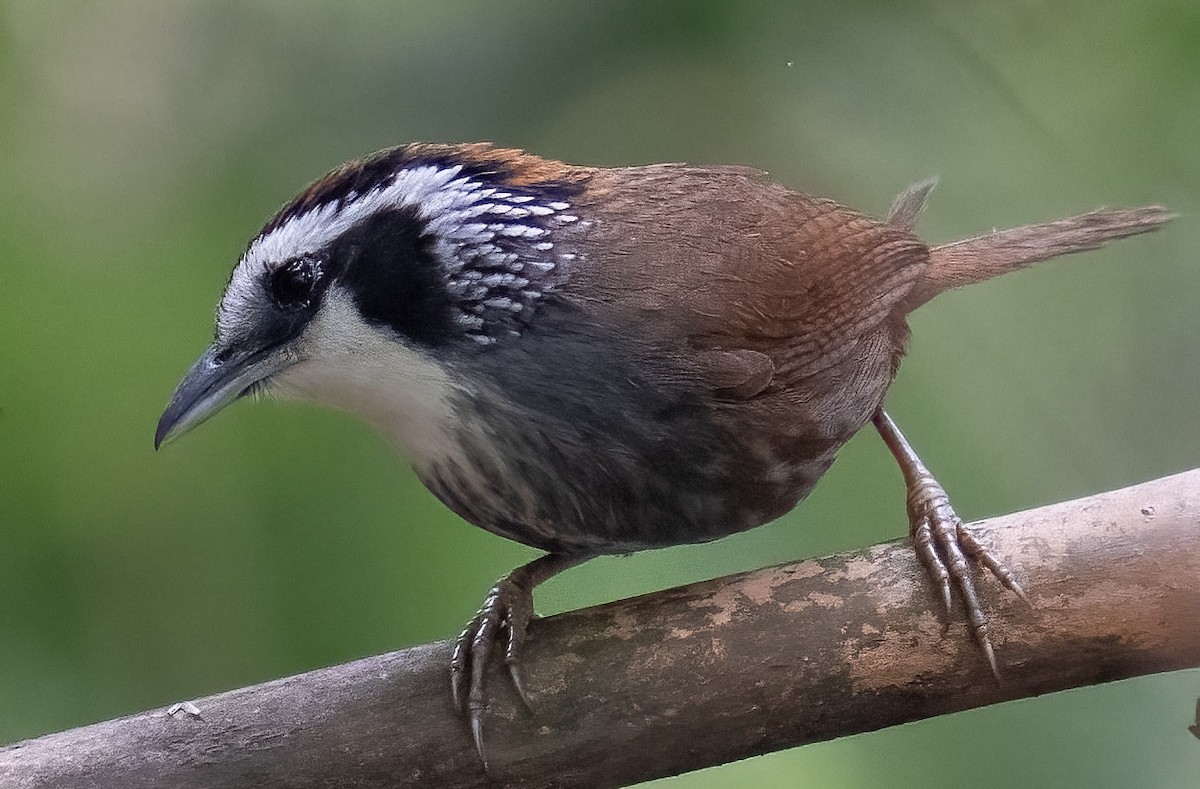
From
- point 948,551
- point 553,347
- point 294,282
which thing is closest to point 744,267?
point 553,347

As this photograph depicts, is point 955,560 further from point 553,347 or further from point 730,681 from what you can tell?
point 553,347

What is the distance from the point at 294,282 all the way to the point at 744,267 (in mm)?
536

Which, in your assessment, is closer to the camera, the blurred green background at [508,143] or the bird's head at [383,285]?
the bird's head at [383,285]

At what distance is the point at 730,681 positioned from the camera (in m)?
1.26

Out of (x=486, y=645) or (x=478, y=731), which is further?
(x=486, y=645)

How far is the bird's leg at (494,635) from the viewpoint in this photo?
1.31 meters

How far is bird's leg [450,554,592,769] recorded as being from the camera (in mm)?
1309

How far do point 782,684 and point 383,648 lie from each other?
3.08 feet

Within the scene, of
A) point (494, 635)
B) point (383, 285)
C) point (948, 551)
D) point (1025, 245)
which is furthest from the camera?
point (1025, 245)

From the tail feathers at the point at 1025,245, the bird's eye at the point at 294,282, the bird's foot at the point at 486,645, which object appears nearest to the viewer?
the bird's eye at the point at 294,282

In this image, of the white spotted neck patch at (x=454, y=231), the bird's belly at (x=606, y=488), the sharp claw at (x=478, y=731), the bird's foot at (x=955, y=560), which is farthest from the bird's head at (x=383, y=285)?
the bird's foot at (x=955, y=560)

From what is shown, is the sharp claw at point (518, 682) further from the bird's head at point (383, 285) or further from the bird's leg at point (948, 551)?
the bird's leg at point (948, 551)

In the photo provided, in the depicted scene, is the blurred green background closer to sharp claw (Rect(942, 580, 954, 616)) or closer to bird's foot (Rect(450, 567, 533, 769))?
bird's foot (Rect(450, 567, 533, 769))

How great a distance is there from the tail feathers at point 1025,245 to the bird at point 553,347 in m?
0.26
